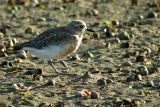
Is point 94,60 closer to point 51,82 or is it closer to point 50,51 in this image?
point 50,51

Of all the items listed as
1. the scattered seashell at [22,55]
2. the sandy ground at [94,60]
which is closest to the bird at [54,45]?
the sandy ground at [94,60]

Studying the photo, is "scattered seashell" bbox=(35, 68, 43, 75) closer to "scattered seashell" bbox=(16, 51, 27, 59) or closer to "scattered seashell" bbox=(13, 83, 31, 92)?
"scattered seashell" bbox=(13, 83, 31, 92)

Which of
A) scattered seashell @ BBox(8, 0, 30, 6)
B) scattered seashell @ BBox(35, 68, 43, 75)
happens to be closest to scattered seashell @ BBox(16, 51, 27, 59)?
scattered seashell @ BBox(35, 68, 43, 75)

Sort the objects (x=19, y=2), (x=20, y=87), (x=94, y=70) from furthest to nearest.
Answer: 1. (x=19, y=2)
2. (x=94, y=70)
3. (x=20, y=87)

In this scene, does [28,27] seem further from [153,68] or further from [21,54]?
[153,68]

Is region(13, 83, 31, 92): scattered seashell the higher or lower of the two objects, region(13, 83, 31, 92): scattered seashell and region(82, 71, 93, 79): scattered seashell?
the lower

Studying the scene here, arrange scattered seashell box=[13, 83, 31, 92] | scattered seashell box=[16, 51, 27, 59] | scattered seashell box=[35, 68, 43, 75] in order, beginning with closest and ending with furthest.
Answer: scattered seashell box=[13, 83, 31, 92]
scattered seashell box=[35, 68, 43, 75]
scattered seashell box=[16, 51, 27, 59]

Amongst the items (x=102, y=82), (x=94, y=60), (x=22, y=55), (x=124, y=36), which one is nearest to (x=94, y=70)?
(x=94, y=60)

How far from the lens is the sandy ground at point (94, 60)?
11359 mm

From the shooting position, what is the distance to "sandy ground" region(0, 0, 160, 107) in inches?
447

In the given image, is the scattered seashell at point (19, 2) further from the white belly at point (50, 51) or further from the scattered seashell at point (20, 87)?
the scattered seashell at point (20, 87)

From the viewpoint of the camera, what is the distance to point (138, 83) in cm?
1225

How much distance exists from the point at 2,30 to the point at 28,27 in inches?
32.4

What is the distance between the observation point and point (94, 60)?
558 inches
